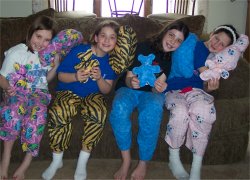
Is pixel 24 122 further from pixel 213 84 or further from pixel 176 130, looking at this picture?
pixel 213 84

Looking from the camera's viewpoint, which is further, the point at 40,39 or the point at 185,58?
the point at 185,58

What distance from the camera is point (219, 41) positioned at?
2.01m

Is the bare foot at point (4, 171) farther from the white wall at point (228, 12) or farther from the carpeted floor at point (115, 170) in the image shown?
the white wall at point (228, 12)

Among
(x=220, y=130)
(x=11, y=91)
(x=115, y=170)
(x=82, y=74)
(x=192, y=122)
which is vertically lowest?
(x=115, y=170)

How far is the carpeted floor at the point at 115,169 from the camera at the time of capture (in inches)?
73.8

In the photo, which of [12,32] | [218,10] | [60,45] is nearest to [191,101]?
[60,45]

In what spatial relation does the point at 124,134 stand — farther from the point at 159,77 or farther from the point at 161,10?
the point at 161,10

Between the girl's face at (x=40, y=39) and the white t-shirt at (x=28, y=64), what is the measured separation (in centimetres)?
5

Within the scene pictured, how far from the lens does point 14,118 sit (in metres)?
1.72

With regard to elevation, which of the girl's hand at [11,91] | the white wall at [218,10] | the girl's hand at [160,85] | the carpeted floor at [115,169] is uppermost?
the white wall at [218,10]

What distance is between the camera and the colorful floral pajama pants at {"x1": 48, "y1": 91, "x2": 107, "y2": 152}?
5.70 ft

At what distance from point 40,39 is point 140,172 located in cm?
100

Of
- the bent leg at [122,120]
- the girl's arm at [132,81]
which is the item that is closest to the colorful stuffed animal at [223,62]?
the girl's arm at [132,81]

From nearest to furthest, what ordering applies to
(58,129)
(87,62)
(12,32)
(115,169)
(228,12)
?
(58,129) < (87,62) < (115,169) < (12,32) < (228,12)
